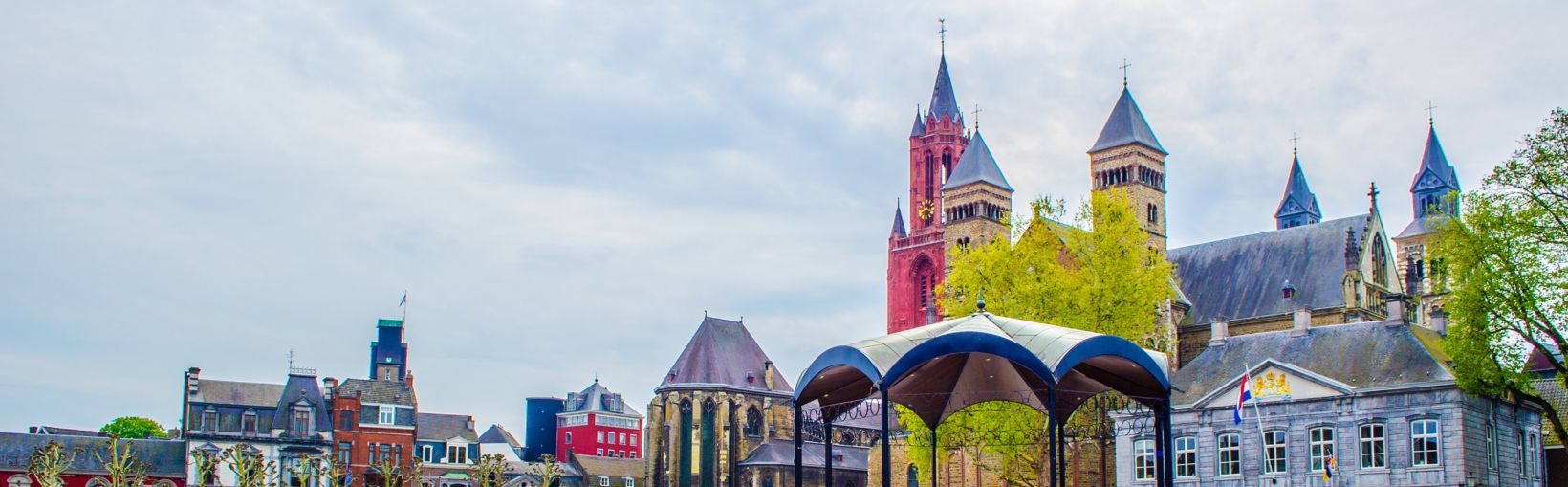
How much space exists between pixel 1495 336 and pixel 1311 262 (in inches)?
934

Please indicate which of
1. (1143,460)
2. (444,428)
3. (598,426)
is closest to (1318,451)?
(1143,460)

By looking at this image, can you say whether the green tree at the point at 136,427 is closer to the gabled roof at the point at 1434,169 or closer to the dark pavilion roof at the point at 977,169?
the dark pavilion roof at the point at 977,169

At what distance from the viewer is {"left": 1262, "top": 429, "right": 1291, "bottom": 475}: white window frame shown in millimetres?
43531

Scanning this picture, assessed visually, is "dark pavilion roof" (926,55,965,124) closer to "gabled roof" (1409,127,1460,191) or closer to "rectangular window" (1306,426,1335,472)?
"gabled roof" (1409,127,1460,191)

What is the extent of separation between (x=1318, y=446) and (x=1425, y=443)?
9.93 ft

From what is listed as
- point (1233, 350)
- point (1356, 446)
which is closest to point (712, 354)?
point (1233, 350)

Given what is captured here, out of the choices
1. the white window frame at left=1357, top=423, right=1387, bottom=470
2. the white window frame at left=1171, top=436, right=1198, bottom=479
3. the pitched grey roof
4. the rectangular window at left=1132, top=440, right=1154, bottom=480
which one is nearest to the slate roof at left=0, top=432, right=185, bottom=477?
the pitched grey roof

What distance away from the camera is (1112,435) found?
1779 inches

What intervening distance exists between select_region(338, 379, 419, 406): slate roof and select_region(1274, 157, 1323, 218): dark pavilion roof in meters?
59.6

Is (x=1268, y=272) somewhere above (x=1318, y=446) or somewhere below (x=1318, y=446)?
above

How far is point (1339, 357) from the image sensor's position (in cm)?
4428

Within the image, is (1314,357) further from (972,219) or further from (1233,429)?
(972,219)

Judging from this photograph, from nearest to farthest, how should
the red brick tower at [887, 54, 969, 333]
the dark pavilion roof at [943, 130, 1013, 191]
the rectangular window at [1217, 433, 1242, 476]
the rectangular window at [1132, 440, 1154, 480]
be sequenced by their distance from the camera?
the rectangular window at [1217, 433, 1242, 476] < the rectangular window at [1132, 440, 1154, 480] < the dark pavilion roof at [943, 130, 1013, 191] < the red brick tower at [887, 54, 969, 333]

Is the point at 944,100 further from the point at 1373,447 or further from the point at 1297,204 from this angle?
the point at 1373,447
